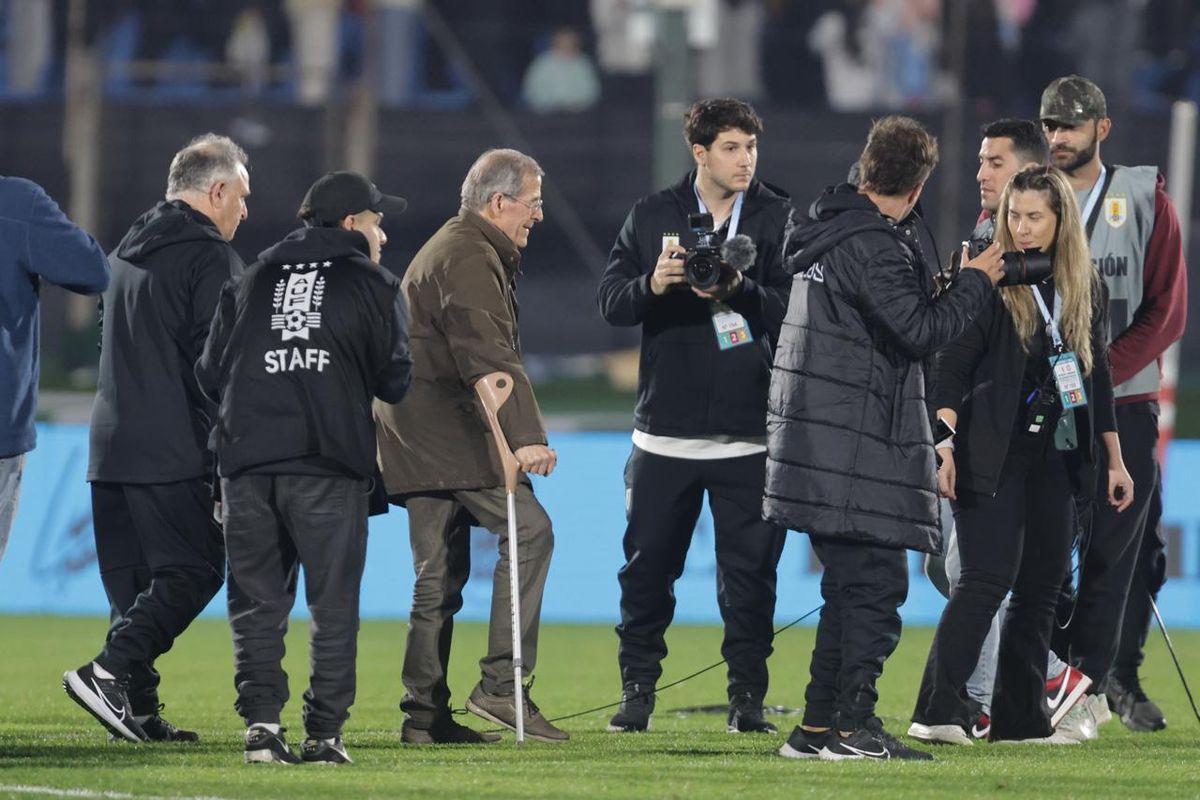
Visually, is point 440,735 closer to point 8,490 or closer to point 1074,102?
point 8,490

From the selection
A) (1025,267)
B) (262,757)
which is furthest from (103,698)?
(1025,267)

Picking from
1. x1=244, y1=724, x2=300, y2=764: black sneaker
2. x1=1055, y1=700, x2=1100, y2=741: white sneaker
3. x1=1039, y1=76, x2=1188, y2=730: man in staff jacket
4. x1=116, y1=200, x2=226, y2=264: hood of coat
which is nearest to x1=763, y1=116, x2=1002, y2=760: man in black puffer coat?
x1=1055, y1=700, x2=1100, y2=741: white sneaker

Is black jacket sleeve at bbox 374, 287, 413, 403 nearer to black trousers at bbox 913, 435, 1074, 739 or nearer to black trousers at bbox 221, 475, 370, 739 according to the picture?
black trousers at bbox 221, 475, 370, 739

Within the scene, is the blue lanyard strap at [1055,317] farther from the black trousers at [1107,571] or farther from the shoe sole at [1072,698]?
the shoe sole at [1072,698]

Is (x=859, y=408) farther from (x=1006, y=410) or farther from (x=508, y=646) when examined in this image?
(x=508, y=646)

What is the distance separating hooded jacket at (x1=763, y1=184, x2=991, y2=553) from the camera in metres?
5.71

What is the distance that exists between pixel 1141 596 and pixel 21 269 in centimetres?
422

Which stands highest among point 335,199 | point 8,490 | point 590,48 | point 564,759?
point 590,48

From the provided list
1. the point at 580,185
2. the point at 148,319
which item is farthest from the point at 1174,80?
the point at 148,319

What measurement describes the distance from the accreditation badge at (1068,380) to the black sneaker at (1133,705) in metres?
1.60

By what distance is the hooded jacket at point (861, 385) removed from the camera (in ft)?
18.7

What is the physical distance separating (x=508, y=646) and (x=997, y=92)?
9754 millimetres

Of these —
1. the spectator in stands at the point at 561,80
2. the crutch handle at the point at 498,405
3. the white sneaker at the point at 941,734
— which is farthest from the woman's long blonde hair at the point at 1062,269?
the spectator in stands at the point at 561,80

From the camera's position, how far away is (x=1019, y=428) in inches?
250
